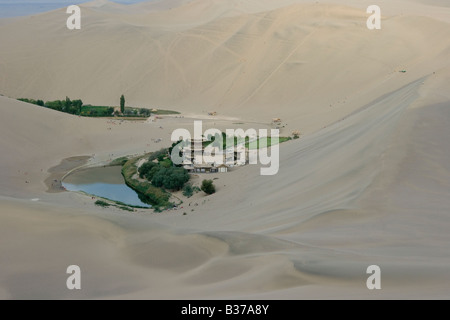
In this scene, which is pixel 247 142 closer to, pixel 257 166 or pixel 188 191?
pixel 257 166

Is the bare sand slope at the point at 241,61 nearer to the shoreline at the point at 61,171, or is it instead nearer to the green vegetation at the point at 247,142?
the green vegetation at the point at 247,142

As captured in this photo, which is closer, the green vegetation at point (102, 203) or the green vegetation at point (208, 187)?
the green vegetation at point (102, 203)

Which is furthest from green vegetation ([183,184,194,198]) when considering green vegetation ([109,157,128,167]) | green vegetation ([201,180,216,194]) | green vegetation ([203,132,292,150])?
green vegetation ([203,132,292,150])

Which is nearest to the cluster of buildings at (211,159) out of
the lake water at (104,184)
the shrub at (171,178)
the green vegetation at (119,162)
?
the shrub at (171,178)

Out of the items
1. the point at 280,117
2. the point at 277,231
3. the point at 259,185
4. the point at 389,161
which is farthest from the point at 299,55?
the point at 277,231

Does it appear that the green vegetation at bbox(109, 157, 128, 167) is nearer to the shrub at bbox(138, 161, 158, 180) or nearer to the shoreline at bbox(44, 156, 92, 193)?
the shoreline at bbox(44, 156, 92, 193)

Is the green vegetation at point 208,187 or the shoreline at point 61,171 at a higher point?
the shoreline at point 61,171
